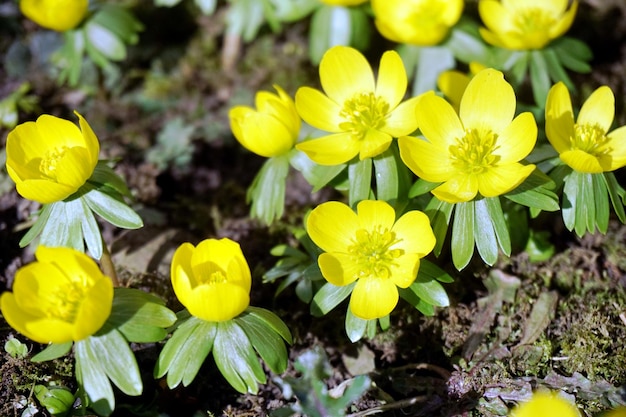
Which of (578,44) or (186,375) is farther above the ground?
(578,44)

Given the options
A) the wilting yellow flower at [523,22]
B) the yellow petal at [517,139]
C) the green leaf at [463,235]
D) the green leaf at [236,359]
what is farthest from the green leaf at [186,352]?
the wilting yellow flower at [523,22]

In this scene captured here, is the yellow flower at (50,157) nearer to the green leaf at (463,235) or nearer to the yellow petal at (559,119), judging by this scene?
the green leaf at (463,235)

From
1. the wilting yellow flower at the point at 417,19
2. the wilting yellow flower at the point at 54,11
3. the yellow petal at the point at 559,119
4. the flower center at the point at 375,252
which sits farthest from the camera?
the wilting yellow flower at the point at 54,11

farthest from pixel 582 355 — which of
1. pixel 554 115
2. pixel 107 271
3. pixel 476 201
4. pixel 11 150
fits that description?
pixel 11 150

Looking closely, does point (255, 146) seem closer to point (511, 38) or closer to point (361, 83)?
point (361, 83)

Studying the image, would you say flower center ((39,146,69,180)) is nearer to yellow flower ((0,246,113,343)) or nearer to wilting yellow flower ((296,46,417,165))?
yellow flower ((0,246,113,343))

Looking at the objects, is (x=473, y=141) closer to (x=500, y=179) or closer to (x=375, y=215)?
(x=500, y=179)

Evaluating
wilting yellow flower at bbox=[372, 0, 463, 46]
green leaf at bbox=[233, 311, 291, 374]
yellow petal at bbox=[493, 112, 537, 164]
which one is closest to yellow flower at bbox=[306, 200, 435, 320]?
green leaf at bbox=[233, 311, 291, 374]

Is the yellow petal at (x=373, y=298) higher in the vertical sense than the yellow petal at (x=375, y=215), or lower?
lower
